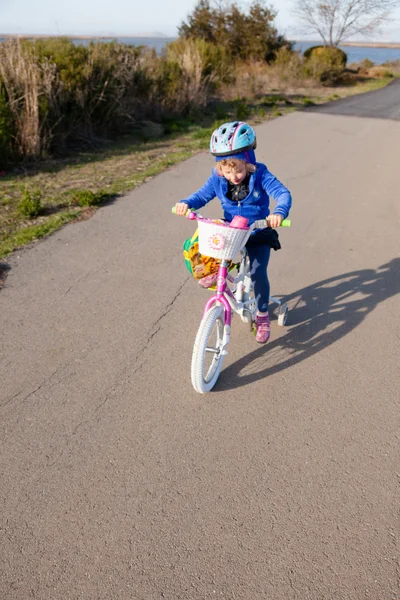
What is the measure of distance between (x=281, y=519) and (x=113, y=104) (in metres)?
11.3

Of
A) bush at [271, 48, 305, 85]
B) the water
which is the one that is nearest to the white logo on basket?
bush at [271, 48, 305, 85]

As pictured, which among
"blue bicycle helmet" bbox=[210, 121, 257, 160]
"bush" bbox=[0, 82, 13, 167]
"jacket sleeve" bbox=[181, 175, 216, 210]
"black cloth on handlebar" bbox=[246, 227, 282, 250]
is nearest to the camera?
"blue bicycle helmet" bbox=[210, 121, 257, 160]

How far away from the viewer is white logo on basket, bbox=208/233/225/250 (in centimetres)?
297

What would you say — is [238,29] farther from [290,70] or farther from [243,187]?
[243,187]

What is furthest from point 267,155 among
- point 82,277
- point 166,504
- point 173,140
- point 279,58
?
point 279,58

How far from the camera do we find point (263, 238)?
365 cm

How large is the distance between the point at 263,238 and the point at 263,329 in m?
0.86

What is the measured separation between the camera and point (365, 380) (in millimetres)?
3820

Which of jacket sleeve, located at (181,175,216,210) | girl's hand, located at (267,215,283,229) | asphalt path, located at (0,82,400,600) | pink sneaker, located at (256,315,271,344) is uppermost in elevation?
jacket sleeve, located at (181,175,216,210)

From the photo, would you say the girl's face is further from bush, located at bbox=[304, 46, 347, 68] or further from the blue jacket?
bush, located at bbox=[304, 46, 347, 68]

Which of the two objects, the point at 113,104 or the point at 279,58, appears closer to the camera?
the point at 113,104

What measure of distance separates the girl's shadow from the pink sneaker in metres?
0.08

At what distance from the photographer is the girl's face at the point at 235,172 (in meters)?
3.22

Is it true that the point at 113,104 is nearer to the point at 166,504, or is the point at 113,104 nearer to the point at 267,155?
the point at 267,155
